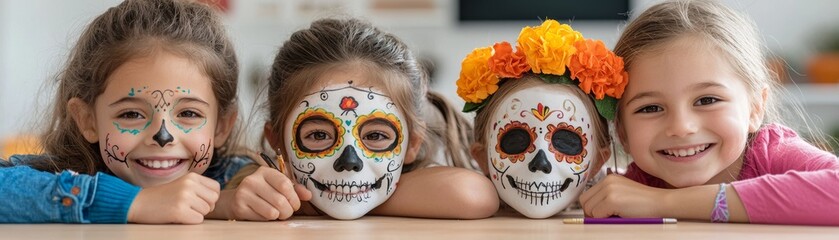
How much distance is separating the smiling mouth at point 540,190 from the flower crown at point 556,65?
0.41ft

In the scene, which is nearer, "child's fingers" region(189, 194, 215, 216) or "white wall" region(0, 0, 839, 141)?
"child's fingers" region(189, 194, 215, 216)

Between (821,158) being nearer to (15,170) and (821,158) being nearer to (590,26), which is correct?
(15,170)

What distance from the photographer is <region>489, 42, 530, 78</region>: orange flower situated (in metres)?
1.45

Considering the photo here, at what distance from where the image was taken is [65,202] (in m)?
1.34

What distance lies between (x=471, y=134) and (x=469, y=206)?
392 millimetres

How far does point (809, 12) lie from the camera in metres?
4.50

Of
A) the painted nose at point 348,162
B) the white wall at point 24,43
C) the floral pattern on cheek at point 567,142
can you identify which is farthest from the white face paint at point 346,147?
the white wall at point 24,43

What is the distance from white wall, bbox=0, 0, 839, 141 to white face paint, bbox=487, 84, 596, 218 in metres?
2.97

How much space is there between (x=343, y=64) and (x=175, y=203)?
327mm

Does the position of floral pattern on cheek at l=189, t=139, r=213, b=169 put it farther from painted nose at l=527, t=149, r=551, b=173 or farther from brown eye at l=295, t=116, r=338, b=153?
painted nose at l=527, t=149, r=551, b=173

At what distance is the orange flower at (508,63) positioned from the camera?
4.75 ft

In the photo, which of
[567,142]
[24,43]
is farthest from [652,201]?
[24,43]

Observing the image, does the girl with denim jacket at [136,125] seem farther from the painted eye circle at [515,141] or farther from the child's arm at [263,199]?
the painted eye circle at [515,141]

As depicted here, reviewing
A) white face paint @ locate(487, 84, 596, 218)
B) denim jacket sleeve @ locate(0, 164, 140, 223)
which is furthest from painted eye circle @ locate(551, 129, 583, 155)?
denim jacket sleeve @ locate(0, 164, 140, 223)
